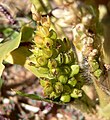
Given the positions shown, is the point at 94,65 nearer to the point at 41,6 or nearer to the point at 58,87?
the point at 58,87

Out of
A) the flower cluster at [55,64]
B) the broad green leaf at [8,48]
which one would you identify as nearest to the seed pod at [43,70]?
the flower cluster at [55,64]

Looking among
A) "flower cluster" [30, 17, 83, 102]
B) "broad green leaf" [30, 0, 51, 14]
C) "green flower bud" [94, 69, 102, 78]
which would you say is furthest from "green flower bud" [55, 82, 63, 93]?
"broad green leaf" [30, 0, 51, 14]

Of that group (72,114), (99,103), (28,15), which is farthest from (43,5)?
(28,15)

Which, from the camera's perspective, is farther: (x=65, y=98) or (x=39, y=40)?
(x=65, y=98)

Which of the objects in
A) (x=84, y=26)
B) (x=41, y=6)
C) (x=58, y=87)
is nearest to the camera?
(x=84, y=26)

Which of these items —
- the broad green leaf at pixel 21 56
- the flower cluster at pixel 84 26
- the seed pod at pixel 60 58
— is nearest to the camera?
the flower cluster at pixel 84 26

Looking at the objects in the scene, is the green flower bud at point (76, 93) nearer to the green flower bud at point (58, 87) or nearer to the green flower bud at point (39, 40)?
the green flower bud at point (58, 87)

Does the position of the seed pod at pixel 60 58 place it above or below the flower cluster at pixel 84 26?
below

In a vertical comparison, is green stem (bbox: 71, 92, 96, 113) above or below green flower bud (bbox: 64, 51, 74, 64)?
→ below

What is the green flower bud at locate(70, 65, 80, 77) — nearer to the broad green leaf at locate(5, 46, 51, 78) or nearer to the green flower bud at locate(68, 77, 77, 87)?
the green flower bud at locate(68, 77, 77, 87)

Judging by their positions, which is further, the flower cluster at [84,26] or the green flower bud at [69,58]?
the green flower bud at [69,58]

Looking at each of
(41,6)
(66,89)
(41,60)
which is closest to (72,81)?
(66,89)

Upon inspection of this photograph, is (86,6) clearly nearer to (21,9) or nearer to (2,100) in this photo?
(2,100)
